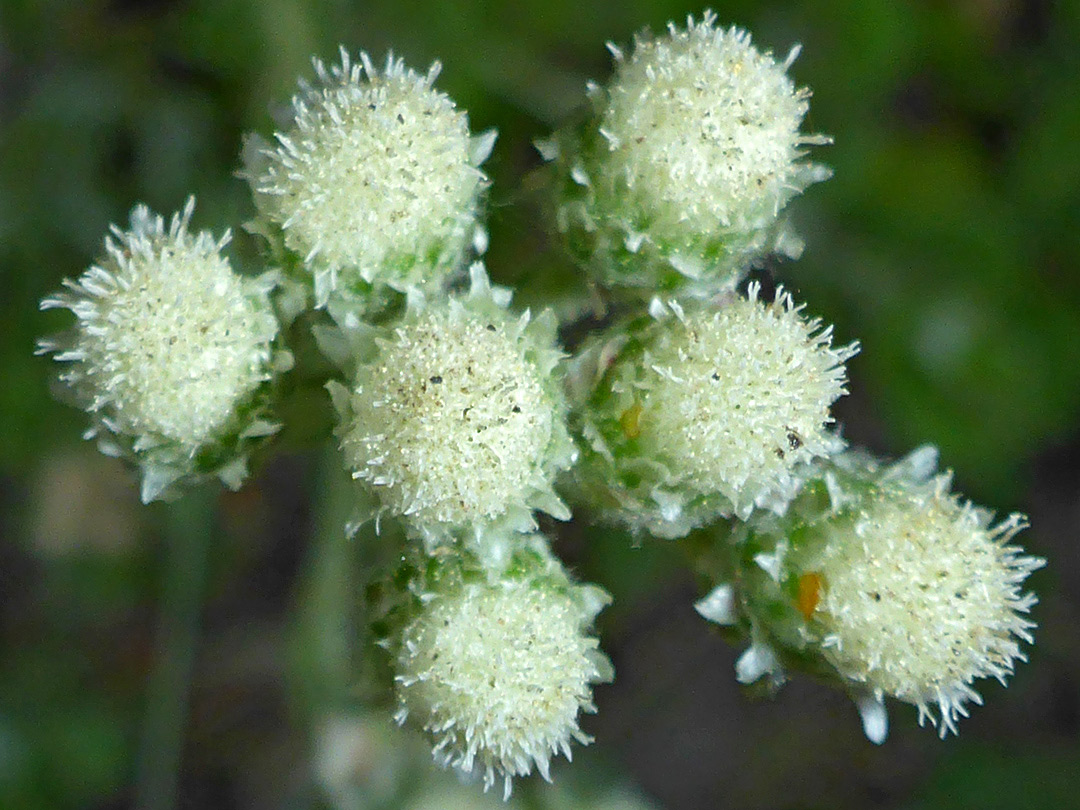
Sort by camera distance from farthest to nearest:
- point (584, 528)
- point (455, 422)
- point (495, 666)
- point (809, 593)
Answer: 1. point (584, 528)
2. point (809, 593)
3. point (495, 666)
4. point (455, 422)

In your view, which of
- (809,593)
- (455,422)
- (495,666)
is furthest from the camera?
(809,593)

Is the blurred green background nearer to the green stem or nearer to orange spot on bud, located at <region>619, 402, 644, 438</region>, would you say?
the green stem

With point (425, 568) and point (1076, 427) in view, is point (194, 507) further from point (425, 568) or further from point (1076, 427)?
point (1076, 427)

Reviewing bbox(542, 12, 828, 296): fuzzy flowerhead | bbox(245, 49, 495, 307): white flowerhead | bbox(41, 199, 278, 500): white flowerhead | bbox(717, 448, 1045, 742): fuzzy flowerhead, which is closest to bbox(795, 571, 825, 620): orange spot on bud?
bbox(717, 448, 1045, 742): fuzzy flowerhead

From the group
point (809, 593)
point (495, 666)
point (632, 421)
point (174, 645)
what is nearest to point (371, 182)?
point (632, 421)

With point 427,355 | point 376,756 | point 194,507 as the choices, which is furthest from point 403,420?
point 194,507

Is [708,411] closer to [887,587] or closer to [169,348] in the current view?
[887,587]

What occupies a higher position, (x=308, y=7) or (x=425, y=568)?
(x=308, y=7)
